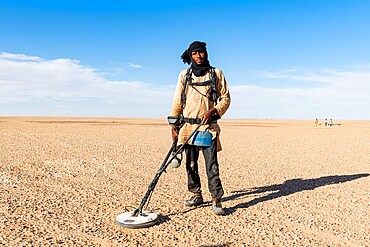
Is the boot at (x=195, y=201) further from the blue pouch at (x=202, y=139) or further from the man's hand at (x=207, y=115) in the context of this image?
the man's hand at (x=207, y=115)

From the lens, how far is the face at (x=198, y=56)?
18.1ft

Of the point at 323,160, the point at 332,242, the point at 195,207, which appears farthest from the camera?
the point at 323,160

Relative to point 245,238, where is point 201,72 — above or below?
above

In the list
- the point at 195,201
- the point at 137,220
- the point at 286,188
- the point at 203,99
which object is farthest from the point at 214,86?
the point at 286,188

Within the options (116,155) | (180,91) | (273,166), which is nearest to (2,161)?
(116,155)

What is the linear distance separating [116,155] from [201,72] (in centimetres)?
852

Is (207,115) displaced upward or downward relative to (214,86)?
downward

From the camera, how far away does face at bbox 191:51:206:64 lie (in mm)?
5527

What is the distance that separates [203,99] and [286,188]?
366 centimetres

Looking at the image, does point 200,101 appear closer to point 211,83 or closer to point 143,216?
point 211,83

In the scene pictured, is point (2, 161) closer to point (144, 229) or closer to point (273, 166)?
point (144, 229)

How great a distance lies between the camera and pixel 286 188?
8.05m

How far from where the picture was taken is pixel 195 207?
20.4ft

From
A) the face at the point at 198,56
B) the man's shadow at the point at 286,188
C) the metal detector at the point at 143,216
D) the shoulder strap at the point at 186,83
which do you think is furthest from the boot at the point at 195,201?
the face at the point at 198,56
